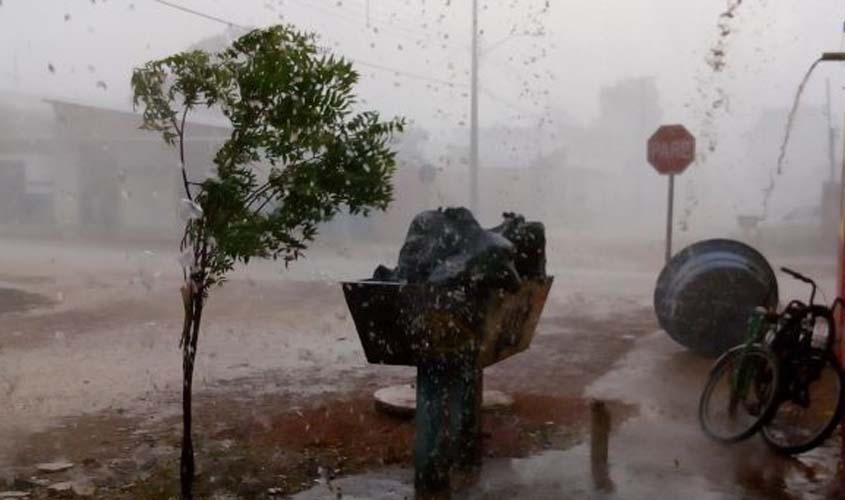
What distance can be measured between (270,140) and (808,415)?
4413mm

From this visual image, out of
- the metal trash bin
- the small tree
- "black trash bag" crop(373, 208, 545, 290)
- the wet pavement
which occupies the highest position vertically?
the small tree

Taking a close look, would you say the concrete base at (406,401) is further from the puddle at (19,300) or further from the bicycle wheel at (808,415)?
the puddle at (19,300)

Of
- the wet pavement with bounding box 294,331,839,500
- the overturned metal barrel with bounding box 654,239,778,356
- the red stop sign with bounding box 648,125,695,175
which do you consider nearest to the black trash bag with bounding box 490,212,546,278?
the wet pavement with bounding box 294,331,839,500

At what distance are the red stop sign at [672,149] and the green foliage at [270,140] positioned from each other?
966 cm

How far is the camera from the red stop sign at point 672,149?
45.0ft

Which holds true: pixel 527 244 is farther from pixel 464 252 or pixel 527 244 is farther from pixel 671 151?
pixel 671 151

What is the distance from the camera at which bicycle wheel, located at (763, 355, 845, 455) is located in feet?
18.8

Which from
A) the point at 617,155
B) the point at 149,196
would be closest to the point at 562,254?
the point at 149,196

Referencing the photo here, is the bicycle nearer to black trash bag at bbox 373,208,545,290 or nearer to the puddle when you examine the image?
black trash bag at bbox 373,208,545,290

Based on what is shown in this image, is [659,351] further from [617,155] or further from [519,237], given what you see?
[617,155]

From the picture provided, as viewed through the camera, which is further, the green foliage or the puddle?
the puddle

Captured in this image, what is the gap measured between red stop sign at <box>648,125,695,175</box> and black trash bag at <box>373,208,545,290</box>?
8.93 m

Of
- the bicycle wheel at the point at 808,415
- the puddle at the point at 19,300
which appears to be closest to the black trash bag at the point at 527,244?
the bicycle wheel at the point at 808,415

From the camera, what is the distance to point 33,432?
6.68 metres
